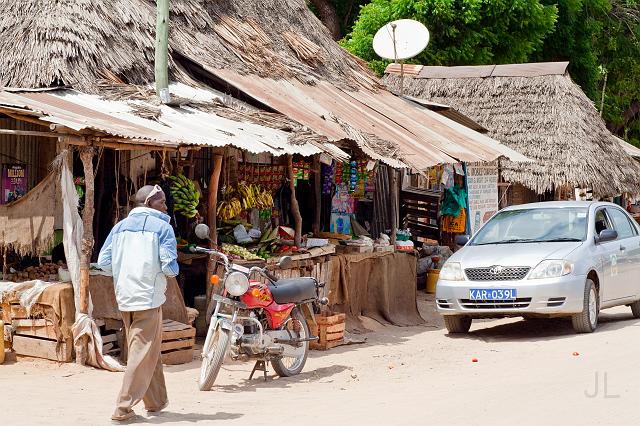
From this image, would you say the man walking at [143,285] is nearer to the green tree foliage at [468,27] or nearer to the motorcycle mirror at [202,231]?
the motorcycle mirror at [202,231]

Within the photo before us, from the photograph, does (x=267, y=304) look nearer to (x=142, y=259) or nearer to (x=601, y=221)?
(x=142, y=259)

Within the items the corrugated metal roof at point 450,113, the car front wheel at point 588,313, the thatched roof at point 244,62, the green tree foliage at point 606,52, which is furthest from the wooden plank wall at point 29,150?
the green tree foliage at point 606,52

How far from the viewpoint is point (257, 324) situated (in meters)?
8.95

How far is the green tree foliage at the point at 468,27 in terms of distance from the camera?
24609mm

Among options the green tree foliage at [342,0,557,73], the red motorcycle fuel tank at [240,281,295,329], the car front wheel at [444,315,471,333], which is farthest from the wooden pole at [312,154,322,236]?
the green tree foliage at [342,0,557,73]

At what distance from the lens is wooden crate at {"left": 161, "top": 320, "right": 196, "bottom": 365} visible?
9.81 m

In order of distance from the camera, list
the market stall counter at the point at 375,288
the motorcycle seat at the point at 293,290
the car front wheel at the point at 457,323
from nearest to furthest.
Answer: the motorcycle seat at the point at 293,290, the car front wheel at the point at 457,323, the market stall counter at the point at 375,288

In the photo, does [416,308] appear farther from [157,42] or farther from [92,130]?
[92,130]

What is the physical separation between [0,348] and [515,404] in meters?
4.89

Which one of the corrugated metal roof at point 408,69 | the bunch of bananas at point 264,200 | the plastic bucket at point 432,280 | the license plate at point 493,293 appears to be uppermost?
the corrugated metal roof at point 408,69

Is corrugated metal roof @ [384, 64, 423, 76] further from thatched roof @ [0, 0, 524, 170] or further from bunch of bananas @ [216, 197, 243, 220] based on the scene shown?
bunch of bananas @ [216, 197, 243, 220]

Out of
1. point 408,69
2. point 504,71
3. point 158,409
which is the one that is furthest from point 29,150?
point 504,71

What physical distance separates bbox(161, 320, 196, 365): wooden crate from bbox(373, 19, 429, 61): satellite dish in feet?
29.1

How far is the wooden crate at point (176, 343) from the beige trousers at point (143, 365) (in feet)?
7.47
